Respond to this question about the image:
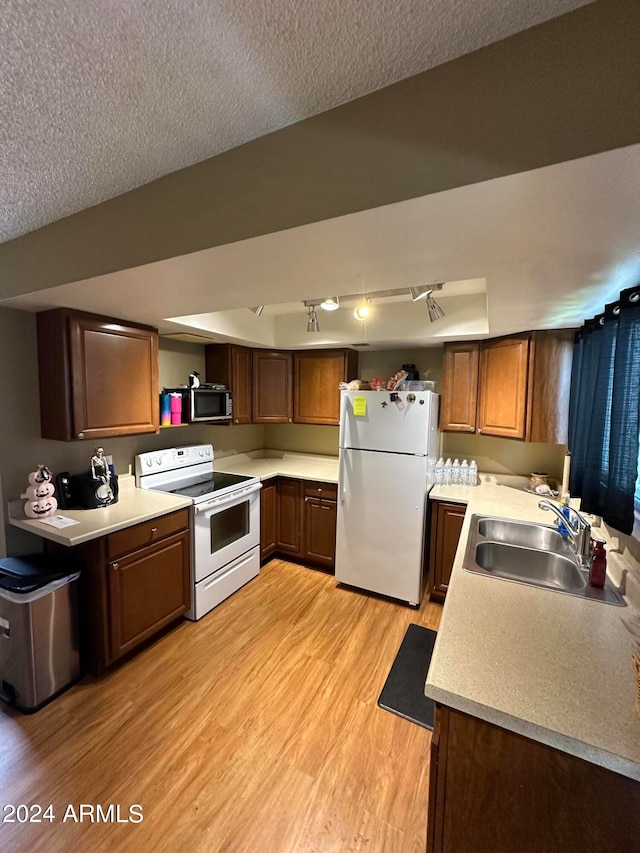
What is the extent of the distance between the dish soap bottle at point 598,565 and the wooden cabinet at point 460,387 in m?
1.43

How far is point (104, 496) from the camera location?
85.4 inches

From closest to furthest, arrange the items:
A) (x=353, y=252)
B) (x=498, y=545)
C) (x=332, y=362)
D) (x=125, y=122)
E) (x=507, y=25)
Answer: (x=507, y=25)
(x=125, y=122)
(x=353, y=252)
(x=498, y=545)
(x=332, y=362)

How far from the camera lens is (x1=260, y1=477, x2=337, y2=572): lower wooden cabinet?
3.07 m

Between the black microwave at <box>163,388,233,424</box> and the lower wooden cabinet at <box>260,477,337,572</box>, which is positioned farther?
the lower wooden cabinet at <box>260,477,337,572</box>

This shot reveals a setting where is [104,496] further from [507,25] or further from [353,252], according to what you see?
[507,25]

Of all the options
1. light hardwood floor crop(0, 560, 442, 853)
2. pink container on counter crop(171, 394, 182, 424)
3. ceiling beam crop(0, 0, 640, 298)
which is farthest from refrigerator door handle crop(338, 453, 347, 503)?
ceiling beam crop(0, 0, 640, 298)

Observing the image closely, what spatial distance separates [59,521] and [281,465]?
77.3 inches

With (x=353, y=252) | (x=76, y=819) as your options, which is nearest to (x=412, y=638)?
(x=76, y=819)

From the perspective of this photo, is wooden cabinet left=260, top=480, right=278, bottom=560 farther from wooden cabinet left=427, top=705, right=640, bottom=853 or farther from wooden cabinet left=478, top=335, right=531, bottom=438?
wooden cabinet left=427, top=705, right=640, bottom=853

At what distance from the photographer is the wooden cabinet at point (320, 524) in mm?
3047

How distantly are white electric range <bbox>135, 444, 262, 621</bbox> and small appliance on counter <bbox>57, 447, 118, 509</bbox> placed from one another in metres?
0.37

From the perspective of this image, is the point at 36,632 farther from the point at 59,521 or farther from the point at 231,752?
the point at 231,752

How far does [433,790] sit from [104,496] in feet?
7.06

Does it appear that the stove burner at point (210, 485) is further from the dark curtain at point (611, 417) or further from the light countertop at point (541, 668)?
the dark curtain at point (611, 417)
